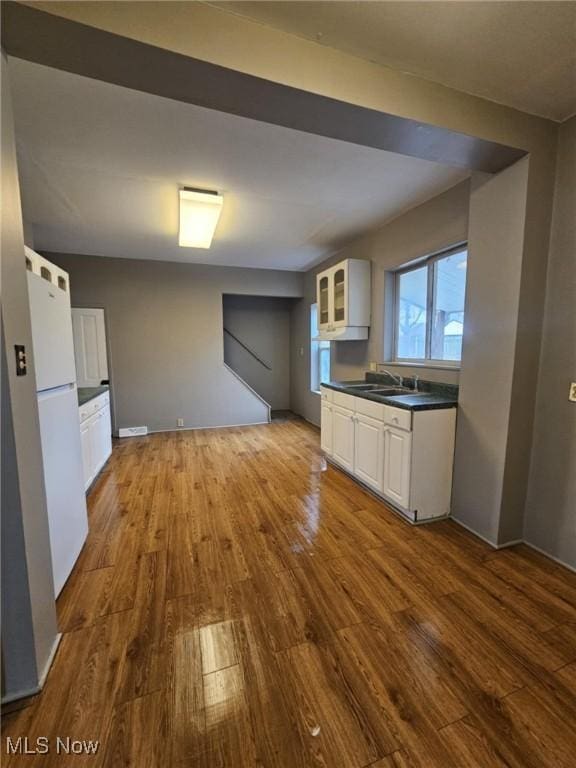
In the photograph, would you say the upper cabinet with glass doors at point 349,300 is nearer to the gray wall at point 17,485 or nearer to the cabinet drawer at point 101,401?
the cabinet drawer at point 101,401

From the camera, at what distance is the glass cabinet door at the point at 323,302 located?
4.12 m

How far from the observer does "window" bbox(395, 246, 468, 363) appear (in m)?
2.72

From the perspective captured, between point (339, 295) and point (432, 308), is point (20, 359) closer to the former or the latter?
point (432, 308)

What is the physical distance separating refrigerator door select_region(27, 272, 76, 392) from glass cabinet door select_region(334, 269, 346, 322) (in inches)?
105

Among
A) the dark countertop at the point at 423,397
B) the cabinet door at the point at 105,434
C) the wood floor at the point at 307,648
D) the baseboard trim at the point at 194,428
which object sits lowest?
the baseboard trim at the point at 194,428

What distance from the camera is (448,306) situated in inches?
111

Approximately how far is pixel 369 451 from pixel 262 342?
3.98 m

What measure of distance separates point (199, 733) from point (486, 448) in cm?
207

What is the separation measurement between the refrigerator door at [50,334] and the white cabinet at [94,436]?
915mm

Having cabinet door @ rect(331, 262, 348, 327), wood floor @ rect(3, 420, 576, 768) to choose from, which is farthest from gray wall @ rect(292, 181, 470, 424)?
wood floor @ rect(3, 420, 576, 768)

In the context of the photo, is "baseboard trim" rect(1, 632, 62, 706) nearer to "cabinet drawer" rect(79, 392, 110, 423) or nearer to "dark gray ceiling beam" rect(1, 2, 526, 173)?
"cabinet drawer" rect(79, 392, 110, 423)

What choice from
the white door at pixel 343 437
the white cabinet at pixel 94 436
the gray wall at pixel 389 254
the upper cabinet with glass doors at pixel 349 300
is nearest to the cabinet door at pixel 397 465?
the white door at pixel 343 437

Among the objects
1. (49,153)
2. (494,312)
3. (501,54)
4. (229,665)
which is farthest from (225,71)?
(229,665)

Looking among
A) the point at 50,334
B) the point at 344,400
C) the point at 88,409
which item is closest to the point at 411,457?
the point at 344,400
